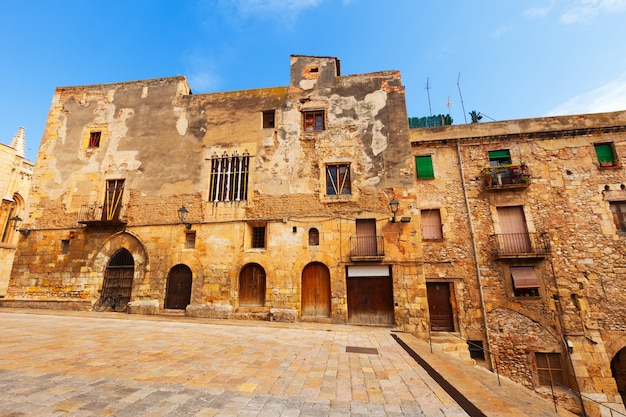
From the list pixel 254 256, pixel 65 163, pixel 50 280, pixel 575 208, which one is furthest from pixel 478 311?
pixel 65 163

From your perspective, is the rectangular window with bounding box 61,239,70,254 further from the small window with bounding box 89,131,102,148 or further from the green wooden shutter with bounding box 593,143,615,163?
the green wooden shutter with bounding box 593,143,615,163

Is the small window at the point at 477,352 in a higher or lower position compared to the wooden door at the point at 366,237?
lower

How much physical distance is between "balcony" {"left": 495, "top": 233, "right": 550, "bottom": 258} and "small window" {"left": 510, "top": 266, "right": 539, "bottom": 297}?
68cm

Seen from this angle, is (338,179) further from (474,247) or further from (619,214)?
(619,214)

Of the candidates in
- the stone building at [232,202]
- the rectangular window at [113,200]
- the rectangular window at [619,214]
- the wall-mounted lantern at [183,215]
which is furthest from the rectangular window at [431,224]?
the rectangular window at [113,200]

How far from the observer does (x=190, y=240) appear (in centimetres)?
1436

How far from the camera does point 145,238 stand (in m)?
14.4

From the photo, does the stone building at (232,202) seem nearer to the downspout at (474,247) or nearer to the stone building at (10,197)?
the downspout at (474,247)

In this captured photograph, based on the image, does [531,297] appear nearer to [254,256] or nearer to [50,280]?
[254,256]

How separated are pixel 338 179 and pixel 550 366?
11581mm

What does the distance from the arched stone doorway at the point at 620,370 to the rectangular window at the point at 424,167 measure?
1072cm

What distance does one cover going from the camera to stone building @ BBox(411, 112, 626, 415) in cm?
1187

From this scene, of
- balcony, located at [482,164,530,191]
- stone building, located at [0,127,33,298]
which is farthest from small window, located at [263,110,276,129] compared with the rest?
stone building, located at [0,127,33,298]

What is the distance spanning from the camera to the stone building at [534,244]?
38.9 feet
